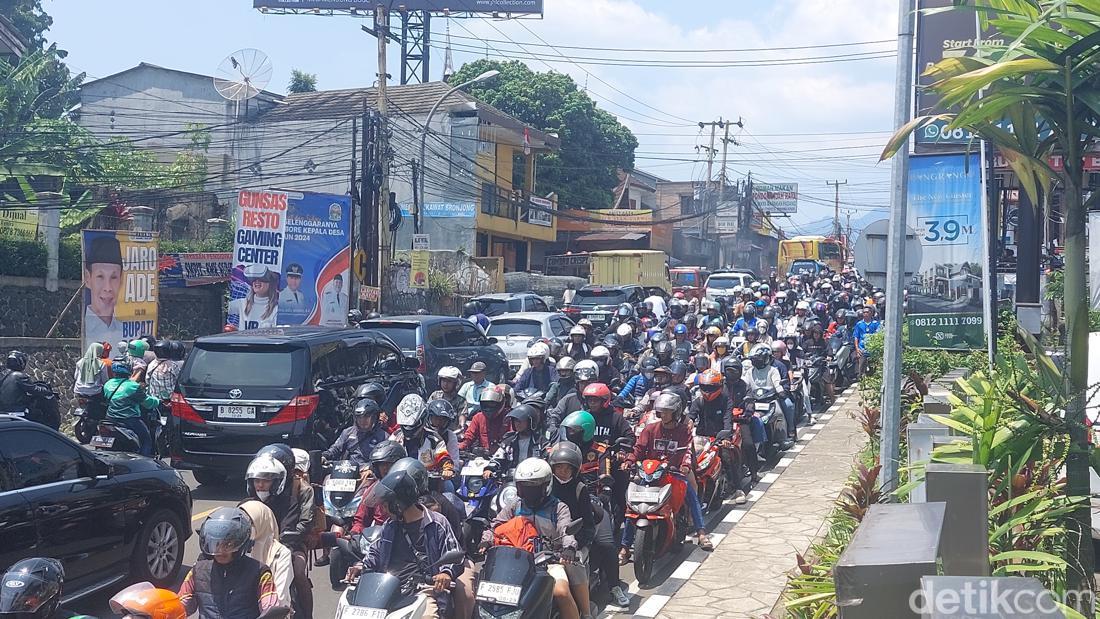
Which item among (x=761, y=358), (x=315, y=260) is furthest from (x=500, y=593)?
(x=315, y=260)

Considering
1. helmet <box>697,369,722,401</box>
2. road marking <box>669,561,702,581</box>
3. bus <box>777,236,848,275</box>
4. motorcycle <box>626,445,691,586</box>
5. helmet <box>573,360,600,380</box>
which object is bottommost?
road marking <box>669,561,702,581</box>

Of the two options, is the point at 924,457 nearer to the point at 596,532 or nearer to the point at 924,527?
the point at 596,532

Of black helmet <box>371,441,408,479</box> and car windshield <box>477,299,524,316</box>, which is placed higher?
car windshield <box>477,299,524,316</box>

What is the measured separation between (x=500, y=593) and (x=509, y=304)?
16.7 metres

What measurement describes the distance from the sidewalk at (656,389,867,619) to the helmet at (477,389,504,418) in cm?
232

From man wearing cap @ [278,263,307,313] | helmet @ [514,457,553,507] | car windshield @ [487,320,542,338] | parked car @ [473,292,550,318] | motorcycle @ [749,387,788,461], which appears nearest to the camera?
helmet @ [514,457,553,507]

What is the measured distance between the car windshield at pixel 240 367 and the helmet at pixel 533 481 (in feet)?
15.7

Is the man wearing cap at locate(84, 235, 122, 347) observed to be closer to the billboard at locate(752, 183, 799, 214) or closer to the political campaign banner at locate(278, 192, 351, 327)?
the political campaign banner at locate(278, 192, 351, 327)

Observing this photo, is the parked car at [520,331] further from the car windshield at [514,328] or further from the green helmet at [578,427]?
the green helmet at [578,427]

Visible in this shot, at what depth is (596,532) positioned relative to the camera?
6938mm

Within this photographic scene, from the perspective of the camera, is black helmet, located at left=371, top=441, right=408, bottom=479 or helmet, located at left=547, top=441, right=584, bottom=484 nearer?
helmet, located at left=547, top=441, right=584, bottom=484

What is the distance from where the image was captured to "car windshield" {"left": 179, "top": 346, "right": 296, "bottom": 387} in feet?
34.3

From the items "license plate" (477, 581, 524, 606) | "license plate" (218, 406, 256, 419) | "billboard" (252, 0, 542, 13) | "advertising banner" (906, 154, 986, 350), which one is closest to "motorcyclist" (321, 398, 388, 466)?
"license plate" (218, 406, 256, 419)

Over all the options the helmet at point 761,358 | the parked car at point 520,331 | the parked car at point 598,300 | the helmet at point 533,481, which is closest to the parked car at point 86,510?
the helmet at point 533,481
